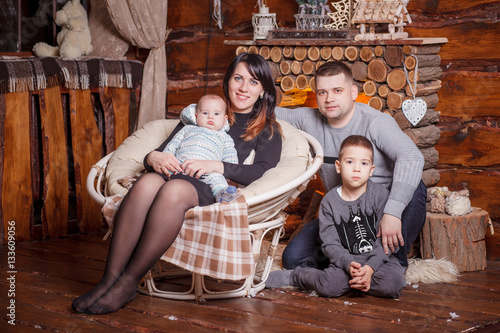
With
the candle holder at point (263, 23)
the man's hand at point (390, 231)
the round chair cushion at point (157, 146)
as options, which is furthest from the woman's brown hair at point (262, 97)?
the candle holder at point (263, 23)

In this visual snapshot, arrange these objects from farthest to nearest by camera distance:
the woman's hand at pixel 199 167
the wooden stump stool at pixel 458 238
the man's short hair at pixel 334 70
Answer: the wooden stump stool at pixel 458 238
the man's short hair at pixel 334 70
the woman's hand at pixel 199 167

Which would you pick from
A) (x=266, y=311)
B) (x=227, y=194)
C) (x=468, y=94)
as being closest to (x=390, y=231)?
(x=266, y=311)

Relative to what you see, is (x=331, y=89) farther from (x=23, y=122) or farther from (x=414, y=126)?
(x=23, y=122)

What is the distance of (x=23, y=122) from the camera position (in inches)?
149

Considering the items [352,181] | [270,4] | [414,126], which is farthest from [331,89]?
[270,4]

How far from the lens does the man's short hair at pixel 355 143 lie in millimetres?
2865

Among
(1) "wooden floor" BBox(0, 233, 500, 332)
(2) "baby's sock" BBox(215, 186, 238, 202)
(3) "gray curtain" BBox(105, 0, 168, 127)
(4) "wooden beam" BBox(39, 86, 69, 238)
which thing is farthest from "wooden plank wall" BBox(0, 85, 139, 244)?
(2) "baby's sock" BBox(215, 186, 238, 202)

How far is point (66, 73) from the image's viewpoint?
392 cm

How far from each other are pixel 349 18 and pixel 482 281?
1.66 metres

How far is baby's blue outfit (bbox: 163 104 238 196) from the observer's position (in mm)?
2668

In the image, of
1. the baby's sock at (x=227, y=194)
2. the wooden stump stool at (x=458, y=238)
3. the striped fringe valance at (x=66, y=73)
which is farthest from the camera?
the striped fringe valance at (x=66, y=73)

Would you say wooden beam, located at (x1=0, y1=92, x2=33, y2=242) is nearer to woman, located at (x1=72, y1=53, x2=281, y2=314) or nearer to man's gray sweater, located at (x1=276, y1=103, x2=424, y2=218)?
woman, located at (x1=72, y1=53, x2=281, y2=314)

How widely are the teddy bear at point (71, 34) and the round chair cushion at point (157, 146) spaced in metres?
1.30

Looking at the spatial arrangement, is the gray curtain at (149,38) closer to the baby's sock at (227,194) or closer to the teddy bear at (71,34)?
the teddy bear at (71,34)
